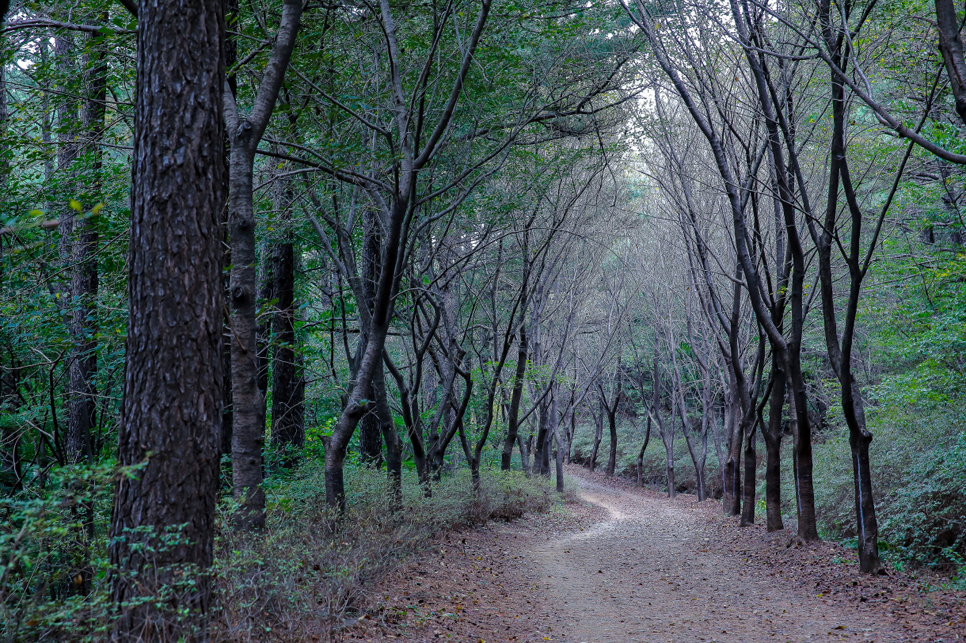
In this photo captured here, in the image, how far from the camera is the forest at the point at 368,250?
3666 mm

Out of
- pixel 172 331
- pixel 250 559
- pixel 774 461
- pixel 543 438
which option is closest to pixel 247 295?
pixel 172 331

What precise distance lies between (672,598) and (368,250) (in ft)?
24.4

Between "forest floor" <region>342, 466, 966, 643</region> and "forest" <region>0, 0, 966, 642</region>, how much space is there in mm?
550

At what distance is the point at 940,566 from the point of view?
27.5ft

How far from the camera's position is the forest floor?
5316 millimetres

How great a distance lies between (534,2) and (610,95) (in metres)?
3.11

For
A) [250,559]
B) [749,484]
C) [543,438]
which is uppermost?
[250,559]

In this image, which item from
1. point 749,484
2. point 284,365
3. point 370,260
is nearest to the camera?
point 284,365

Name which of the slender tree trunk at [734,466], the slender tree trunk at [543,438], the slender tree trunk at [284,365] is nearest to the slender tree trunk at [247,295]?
the slender tree trunk at [284,365]

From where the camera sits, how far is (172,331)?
11.9ft

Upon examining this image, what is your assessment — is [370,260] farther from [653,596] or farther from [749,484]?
[749,484]

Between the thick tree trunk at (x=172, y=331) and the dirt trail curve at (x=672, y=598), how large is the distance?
137 inches

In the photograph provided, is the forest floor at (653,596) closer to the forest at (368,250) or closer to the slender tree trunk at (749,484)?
the forest at (368,250)

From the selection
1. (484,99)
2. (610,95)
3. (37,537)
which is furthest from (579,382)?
(37,537)
